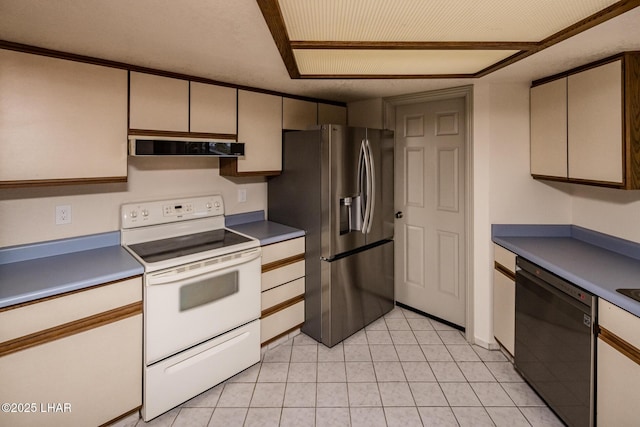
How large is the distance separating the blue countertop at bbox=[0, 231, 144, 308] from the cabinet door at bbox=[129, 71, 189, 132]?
78 centimetres

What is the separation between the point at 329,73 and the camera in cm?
229

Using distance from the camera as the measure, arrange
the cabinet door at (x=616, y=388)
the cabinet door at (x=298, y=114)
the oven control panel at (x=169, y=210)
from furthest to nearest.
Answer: the cabinet door at (x=298, y=114)
the oven control panel at (x=169, y=210)
the cabinet door at (x=616, y=388)

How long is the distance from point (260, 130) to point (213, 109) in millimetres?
425

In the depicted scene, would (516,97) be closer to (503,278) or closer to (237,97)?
(503,278)

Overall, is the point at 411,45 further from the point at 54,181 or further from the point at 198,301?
the point at 54,181

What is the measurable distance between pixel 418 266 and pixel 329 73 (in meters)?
1.97

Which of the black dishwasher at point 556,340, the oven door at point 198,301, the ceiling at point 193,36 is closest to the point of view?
the ceiling at point 193,36

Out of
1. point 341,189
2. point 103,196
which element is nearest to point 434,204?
point 341,189

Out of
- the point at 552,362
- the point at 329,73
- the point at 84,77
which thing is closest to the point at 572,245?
the point at 552,362

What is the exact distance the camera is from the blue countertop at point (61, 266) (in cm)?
159

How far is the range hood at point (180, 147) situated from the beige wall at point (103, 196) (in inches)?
13.3

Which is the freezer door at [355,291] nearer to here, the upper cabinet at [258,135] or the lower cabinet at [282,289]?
the lower cabinet at [282,289]

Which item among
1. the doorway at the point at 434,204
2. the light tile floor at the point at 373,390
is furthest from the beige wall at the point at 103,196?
the doorway at the point at 434,204

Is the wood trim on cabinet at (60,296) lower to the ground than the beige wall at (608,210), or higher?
lower
